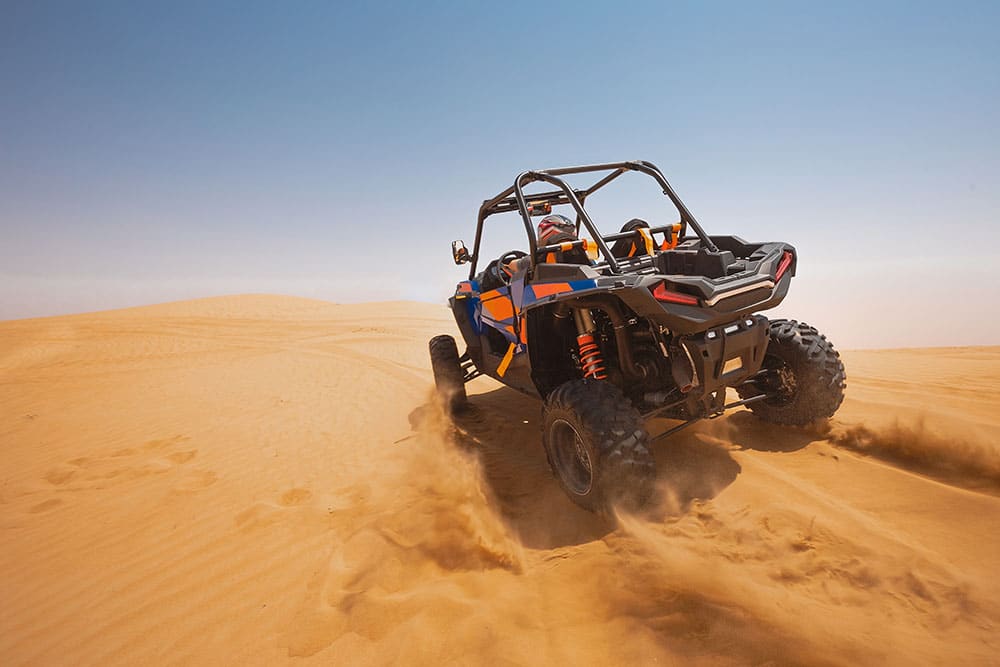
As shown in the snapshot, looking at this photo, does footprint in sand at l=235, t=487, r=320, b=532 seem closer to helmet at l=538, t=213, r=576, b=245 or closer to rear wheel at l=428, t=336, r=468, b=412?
rear wheel at l=428, t=336, r=468, b=412

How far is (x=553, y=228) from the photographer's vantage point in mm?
3861

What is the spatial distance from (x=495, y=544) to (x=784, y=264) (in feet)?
8.39

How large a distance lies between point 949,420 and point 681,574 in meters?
2.95

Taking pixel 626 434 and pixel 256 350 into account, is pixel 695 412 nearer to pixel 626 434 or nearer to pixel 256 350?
pixel 626 434

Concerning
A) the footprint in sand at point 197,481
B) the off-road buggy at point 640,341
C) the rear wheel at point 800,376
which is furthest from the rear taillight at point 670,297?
the footprint in sand at point 197,481

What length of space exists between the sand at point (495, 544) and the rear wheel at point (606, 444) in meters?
0.16

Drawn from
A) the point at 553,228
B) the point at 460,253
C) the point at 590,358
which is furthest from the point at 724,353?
the point at 460,253

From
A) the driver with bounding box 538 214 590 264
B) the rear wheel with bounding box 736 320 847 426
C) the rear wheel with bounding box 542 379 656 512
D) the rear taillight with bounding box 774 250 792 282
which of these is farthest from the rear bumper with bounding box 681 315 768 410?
the driver with bounding box 538 214 590 264

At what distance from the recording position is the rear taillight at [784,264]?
303cm

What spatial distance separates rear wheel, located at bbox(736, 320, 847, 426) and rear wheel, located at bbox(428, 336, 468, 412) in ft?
10.0

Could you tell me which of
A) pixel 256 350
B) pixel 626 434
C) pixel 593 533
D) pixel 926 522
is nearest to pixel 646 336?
pixel 626 434

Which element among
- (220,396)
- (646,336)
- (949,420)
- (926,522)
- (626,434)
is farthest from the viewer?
(220,396)

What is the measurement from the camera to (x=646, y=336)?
3320 millimetres

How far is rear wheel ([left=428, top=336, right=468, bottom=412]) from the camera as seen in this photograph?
5512 millimetres
